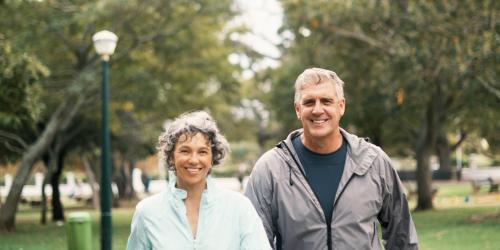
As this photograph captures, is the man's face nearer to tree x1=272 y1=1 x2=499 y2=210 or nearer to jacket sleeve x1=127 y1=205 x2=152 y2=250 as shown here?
jacket sleeve x1=127 y1=205 x2=152 y2=250

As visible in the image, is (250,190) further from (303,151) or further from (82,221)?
(82,221)

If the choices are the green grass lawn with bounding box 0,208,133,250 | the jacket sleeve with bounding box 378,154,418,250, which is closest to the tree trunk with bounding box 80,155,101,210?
the green grass lawn with bounding box 0,208,133,250

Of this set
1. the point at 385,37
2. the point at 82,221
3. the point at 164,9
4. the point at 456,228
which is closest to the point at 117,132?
the point at 164,9

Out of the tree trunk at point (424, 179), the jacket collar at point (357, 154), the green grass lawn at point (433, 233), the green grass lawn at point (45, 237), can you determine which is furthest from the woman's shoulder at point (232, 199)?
the tree trunk at point (424, 179)

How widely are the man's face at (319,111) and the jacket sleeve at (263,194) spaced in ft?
0.99

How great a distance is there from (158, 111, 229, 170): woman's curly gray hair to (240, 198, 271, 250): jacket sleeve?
11.3 inches

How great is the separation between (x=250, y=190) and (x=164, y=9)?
20046 mm

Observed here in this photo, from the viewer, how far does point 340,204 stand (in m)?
4.68

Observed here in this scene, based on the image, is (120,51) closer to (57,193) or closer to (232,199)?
(57,193)

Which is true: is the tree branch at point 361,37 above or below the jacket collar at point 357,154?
above

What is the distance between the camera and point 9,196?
24.6m

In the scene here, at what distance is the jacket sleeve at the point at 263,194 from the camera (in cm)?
477

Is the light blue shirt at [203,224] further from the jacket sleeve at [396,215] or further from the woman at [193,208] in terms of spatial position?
the jacket sleeve at [396,215]

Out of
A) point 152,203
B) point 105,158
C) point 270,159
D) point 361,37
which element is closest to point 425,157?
point 361,37
